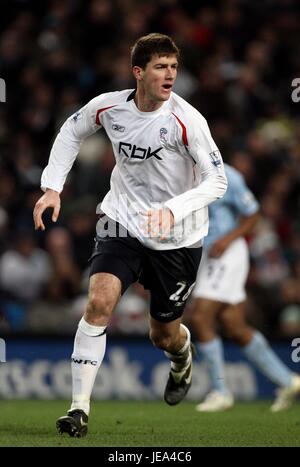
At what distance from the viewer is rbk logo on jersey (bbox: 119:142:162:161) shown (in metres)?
7.25

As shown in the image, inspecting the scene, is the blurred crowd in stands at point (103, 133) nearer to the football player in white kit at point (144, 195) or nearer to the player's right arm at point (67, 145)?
the football player in white kit at point (144, 195)

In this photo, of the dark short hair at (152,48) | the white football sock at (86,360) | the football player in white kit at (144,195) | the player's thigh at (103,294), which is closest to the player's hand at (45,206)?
the football player in white kit at (144,195)

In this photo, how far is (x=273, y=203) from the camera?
13445 mm

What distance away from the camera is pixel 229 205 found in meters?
10.3

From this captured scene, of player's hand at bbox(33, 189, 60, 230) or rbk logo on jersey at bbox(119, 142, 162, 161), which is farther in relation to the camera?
rbk logo on jersey at bbox(119, 142, 162, 161)

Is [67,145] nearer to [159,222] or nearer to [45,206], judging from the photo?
[45,206]

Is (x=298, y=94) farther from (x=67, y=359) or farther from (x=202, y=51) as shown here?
(x=67, y=359)

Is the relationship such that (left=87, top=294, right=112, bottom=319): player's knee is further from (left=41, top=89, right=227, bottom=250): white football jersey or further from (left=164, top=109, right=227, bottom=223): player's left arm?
(left=164, top=109, right=227, bottom=223): player's left arm

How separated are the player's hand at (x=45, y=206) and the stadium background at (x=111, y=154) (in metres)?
4.62

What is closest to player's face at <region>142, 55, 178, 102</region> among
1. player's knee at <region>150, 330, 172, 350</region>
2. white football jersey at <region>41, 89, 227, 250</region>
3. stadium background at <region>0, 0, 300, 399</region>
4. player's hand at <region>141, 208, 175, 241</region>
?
white football jersey at <region>41, 89, 227, 250</region>

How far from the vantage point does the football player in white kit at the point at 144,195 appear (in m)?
7.02

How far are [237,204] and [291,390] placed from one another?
1.73 metres

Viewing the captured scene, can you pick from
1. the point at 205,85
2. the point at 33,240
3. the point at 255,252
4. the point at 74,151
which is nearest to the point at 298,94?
the point at 205,85

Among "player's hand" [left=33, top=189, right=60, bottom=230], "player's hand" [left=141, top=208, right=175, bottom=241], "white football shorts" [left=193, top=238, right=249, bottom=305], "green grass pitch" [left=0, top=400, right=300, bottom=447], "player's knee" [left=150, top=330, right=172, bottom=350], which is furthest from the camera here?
"white football shorts" [left=193, top=238, right=249, bottom=305]
